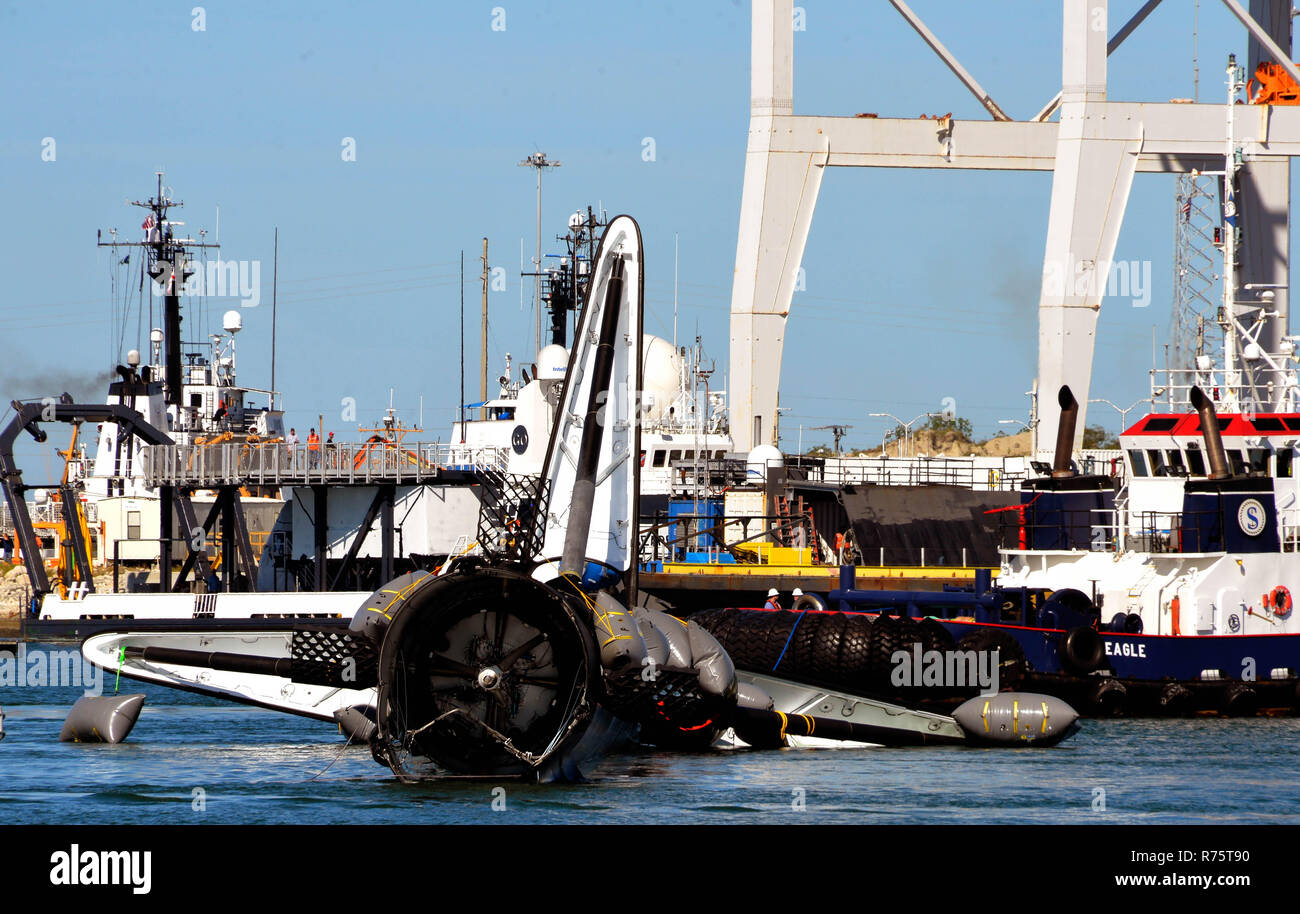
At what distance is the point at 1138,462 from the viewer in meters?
36.4

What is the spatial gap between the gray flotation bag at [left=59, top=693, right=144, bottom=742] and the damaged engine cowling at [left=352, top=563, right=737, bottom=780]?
809 cm

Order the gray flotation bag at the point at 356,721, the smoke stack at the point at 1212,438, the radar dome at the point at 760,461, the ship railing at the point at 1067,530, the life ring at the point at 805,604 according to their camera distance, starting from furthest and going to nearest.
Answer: the radar dome at the point at 760,461
the ship railing at the point at 1067,530
the life ring at the point at 805,604
the smoke stack at the point at 1212,438
the gray flotation bag at the point at 356,721

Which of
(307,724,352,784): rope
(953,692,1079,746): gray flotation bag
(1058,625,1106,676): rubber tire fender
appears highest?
(1058,625,1106,676): rubber tire fender

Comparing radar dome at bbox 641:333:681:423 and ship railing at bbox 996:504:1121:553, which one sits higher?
radar dome at bbox 641:333:681:423

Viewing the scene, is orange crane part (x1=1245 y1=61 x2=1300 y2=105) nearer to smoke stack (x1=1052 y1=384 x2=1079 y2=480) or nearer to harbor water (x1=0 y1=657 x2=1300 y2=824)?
smoke stack (x1=1052 y1=384 x2=1079 y2=480)

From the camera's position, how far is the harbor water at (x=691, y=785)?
20047 mm

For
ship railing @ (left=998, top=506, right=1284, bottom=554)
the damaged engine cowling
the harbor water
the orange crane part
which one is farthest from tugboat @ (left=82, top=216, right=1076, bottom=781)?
the orange crane part

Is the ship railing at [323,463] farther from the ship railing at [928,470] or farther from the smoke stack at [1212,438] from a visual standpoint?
the smoke stack at [1212,438]

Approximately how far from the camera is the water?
20078 millimetres

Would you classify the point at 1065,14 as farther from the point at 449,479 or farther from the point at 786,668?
the point at 786,668

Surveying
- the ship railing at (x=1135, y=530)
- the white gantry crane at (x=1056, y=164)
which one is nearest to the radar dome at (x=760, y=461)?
the white gantry crane at (x=1056, y=164)

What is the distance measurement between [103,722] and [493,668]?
10.2 metres

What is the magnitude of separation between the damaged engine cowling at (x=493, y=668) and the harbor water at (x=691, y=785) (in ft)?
1.87
